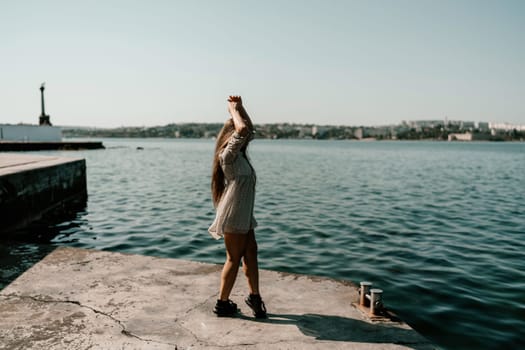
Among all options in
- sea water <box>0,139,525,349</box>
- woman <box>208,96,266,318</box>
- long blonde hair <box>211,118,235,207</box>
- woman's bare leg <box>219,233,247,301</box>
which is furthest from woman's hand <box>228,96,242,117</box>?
sea water <box>0,139,525,349</box>

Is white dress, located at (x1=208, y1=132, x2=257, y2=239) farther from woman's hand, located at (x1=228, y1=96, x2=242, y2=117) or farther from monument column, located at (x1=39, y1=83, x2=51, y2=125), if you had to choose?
monument column, located at (x1=39, y1=83, x2=51, y2=125)

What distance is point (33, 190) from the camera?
1209 cm

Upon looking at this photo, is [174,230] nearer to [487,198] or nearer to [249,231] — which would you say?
[249,231]

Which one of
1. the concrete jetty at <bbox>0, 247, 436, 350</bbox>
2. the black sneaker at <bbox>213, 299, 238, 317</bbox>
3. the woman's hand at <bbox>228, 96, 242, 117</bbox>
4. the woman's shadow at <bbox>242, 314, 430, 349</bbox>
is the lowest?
the woman's shadow at <bbox>242, 314, 430, 349</bbox>

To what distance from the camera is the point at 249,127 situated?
421 cm

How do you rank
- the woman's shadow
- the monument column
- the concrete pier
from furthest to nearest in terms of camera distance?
the monument column < the concrete pier < the woman's shadow

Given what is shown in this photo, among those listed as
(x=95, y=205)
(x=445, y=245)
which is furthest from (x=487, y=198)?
(x=95, y=205)

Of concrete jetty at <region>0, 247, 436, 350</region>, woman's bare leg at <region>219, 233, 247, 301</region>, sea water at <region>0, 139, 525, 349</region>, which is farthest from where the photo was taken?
sea water at <region>0, 139, 525, 349</region>

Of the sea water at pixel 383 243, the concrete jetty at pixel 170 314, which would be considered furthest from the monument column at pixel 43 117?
the concrete jetty at pixel 170 314

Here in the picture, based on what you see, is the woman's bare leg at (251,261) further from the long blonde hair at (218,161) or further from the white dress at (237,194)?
the long blonde hair at (218,161)

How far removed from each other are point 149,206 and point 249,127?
13642 millimetres

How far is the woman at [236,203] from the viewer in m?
4.21

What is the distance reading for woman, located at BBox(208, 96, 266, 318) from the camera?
166 inches

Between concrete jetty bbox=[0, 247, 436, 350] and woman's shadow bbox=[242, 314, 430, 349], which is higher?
concrete jetty bbox=[0, 247, 436, 350]
